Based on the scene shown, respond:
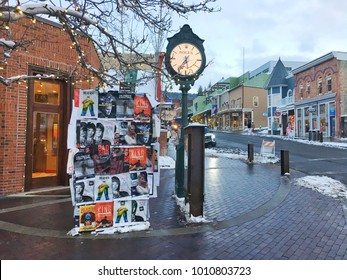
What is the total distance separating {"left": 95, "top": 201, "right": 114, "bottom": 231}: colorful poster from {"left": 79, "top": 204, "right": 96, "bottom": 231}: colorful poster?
0.06 metres

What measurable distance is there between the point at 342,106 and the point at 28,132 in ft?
96.1

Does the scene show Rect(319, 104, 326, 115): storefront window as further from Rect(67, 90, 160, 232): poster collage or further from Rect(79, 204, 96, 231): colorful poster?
Rect(79, 204, 96, 231): colorful poster

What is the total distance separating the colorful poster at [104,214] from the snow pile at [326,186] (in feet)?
18.0

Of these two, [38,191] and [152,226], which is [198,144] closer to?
[152,226]

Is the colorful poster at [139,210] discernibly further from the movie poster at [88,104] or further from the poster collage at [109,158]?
the movie poster at [88,104]

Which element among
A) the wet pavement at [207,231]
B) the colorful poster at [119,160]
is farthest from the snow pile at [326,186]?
the colorful poster at [119,160]

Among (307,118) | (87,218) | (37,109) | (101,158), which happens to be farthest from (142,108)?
(307,118)

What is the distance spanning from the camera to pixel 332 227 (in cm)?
526

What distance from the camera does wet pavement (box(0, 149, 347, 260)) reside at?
4145mm

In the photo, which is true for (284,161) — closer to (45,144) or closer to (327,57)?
(45,144)

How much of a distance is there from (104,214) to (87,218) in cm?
27

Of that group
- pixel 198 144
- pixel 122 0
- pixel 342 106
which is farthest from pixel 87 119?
pixel 342 106

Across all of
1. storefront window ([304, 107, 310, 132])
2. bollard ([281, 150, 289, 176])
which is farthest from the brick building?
storefront window ([304, 107, 310, 132])

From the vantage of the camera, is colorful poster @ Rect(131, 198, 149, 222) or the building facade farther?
the building facade
